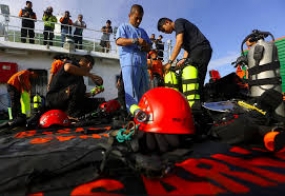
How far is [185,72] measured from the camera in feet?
11.5

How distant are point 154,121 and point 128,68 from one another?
2254mm

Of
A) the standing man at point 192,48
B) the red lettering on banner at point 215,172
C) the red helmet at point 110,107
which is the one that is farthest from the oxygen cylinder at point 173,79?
the red lettering on banner at point 215,172

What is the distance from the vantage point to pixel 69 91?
4789mm

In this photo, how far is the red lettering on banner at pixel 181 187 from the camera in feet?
4.11

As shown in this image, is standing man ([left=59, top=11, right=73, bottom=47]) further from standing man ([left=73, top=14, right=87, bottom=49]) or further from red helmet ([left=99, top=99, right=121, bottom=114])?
red helmet ([left=99, top=99, right=121, bottom=114])

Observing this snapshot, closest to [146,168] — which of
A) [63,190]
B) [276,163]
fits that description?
[63,190]

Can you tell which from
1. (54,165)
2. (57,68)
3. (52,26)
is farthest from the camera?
(52,26)

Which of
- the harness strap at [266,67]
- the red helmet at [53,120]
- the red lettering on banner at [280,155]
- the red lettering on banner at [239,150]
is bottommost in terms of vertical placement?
the red helmet at [53,120]

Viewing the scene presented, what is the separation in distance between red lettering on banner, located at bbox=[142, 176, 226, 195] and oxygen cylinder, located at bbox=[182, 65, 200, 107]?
203 cm

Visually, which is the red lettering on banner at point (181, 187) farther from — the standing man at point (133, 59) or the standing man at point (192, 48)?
the standing man at point (133, 59)

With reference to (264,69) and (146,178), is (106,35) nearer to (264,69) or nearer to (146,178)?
(264,69)

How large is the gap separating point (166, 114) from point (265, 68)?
146cm

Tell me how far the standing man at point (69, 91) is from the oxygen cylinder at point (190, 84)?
2154mm

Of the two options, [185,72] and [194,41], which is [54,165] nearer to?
[185,72]
